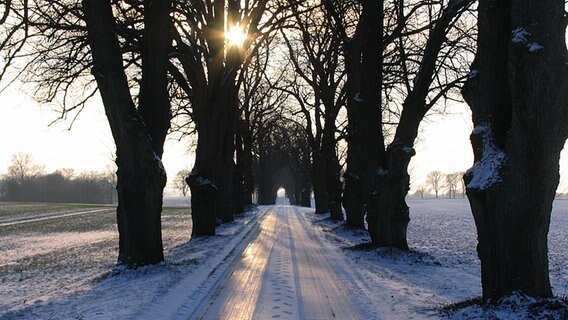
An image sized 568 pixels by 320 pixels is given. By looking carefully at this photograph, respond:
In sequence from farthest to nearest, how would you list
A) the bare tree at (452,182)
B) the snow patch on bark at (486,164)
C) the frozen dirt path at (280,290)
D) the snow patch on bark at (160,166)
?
the bare tree at (452,182), the snow patch on bark at (160,166), the frozen dirt path at (280,290), the snow patch on bark at (486,164)

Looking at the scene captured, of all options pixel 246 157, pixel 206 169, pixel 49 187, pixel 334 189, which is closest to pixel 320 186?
pixel 334 189

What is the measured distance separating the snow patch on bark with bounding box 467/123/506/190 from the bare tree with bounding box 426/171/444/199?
156m

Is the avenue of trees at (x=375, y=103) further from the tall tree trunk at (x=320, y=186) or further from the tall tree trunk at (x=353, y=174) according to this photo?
the tall tree trunk at (x=320, y=186)

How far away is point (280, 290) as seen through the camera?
7.68 metres

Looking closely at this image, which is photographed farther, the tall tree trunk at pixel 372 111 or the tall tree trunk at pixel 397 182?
the tall tree trunk at pixel 372 111

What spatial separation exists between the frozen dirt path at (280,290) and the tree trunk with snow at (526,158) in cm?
191

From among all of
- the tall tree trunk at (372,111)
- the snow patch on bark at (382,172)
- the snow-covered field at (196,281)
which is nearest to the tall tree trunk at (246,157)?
the snow-covered field at (196,281)

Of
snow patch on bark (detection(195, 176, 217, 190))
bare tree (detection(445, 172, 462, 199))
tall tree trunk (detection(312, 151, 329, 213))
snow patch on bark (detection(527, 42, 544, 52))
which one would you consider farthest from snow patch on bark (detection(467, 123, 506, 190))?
bare tree (detection(445, 172, 462, 199))

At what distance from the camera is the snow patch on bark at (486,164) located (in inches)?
227

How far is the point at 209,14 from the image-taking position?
18.5m

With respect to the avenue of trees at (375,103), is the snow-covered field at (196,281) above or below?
below

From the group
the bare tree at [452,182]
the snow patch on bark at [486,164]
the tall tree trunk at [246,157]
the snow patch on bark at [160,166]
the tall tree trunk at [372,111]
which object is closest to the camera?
the snow patch on bark at [486,164]

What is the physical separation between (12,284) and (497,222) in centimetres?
913

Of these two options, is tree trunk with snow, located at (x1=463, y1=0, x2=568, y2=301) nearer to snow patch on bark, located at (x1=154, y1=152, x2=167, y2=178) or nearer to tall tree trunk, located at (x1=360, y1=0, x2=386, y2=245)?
snow patch on bark, located at (x1=154, y1=152, x2=167, y2=178)
